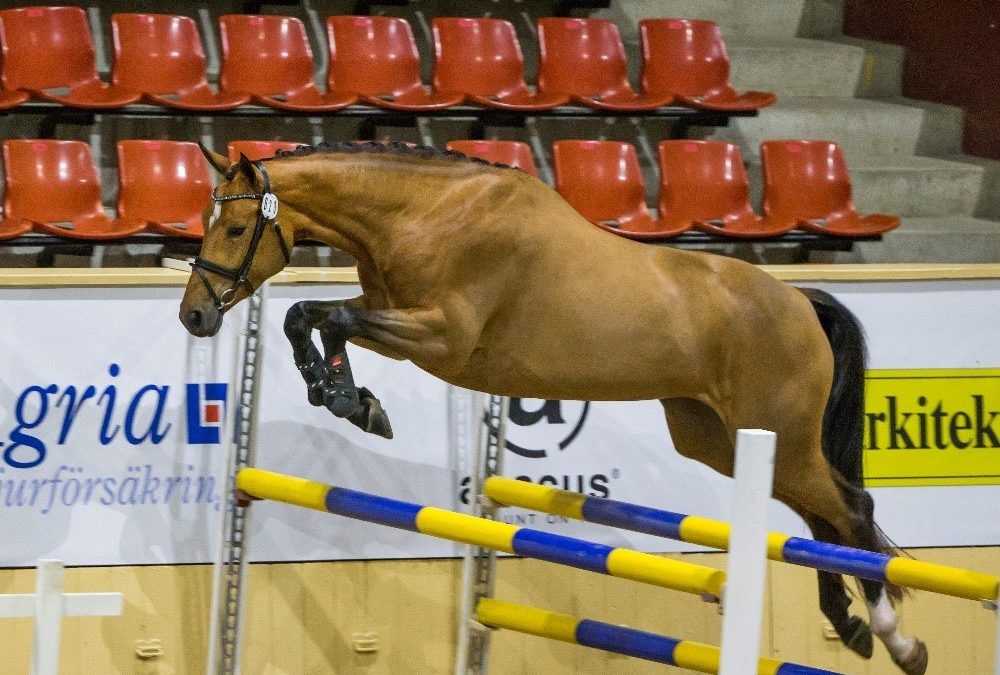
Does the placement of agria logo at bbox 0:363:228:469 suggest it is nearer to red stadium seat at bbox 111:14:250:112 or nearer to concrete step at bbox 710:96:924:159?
red stadium seat at bbox 111:14:250:112

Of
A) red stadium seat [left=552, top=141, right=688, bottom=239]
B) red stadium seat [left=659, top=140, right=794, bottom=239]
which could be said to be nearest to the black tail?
red stadium seat [left=552, top=141, right=688, bottom=239]

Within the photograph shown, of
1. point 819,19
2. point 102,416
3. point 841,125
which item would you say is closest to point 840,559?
point 102,416

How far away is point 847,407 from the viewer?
17.4ft

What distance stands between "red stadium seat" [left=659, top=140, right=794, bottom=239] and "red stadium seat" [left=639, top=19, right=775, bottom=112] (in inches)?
27.4

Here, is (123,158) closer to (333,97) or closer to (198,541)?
(333,97)

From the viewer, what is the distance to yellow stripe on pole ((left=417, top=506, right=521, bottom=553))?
4309 mm

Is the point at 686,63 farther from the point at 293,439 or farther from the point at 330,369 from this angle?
the point at 330,369

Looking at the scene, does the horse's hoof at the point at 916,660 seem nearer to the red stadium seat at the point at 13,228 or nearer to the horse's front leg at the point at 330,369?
the horse's front leg at the point at 330,369

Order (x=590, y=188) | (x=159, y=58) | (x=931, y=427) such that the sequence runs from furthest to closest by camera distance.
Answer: (x=159, y=58) → (x=590, y=188) → (x=931, y=427)

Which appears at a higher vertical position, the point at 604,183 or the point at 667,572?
the point at 604,183

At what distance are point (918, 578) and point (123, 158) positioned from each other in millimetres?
4774

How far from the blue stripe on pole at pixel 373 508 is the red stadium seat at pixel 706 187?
142 inches

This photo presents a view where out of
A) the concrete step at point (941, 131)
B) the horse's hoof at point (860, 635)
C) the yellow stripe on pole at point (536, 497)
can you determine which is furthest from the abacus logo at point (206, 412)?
the concrete step at point (941, 131)

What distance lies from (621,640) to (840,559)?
1.12 m
